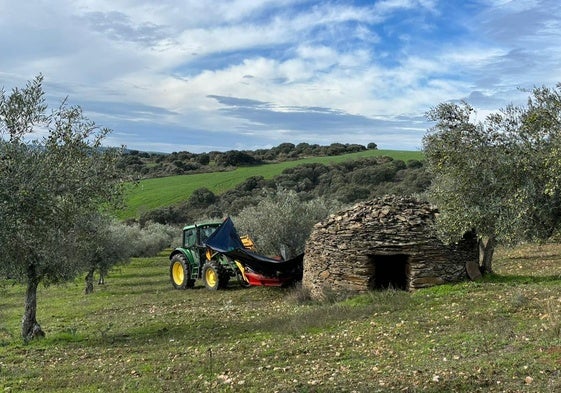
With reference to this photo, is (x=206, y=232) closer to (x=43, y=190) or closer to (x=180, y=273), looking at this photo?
(x=180, y=273)

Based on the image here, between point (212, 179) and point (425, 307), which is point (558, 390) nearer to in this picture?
point (425, 307)

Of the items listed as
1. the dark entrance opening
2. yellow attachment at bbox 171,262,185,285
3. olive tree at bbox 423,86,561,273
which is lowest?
yellow attachment at bbox 171,262,185,285

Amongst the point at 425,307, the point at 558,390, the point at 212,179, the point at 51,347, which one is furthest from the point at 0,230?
the point at 212,179

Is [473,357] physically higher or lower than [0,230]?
lower

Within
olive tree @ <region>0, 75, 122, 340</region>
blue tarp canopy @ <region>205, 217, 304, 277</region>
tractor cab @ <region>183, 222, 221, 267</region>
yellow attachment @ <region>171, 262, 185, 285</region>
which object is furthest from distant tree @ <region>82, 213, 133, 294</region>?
olive tree @ <region>0, 75, 122, 340</region>

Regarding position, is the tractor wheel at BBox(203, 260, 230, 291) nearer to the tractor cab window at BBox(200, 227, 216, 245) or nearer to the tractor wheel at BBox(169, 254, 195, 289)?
the tractor wheel at BBox(169, 254, 195, 289)

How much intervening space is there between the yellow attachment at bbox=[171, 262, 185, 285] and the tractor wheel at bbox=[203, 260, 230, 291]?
2.35 metres

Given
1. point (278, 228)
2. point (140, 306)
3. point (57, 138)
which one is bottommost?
point (140, 306)

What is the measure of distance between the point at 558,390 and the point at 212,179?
6792 cm

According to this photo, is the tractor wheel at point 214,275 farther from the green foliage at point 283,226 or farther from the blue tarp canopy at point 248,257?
the green foliage at point 283,226

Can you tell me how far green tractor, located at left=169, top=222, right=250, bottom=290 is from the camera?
72.6 ft

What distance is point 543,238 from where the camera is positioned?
12.9m

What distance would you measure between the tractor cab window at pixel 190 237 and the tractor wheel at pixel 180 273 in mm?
678

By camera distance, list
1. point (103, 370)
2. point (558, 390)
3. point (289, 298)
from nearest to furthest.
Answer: point (558, 390) < point (103, 370) < point (289, 298)
